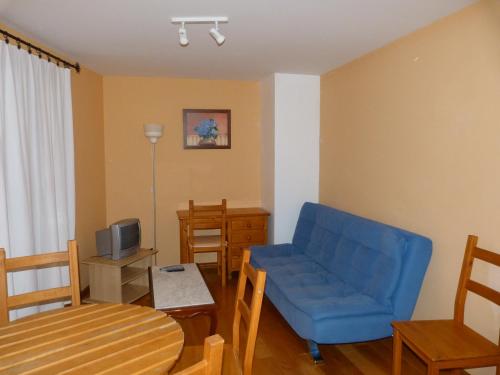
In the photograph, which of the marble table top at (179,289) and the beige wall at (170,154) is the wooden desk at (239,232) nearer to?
the beige wall at (170,154)

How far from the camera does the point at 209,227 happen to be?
4125mm

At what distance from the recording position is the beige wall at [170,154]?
4375 millimetres

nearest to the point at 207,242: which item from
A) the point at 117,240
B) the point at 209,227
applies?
the point at 209,227

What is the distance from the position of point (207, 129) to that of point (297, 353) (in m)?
2.83

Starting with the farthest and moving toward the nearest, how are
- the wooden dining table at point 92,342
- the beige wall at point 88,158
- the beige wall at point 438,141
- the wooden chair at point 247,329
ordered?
the beige wall at point 88,158, the beige wall at point 438,141, the wooden chair at point 247,329, the wooden dining table at point 92,342

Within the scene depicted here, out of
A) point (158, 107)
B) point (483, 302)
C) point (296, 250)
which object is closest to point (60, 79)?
point (158, 107)

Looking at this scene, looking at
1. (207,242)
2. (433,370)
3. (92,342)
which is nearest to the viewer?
(92,342)

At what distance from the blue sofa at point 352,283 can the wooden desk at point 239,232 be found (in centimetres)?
81

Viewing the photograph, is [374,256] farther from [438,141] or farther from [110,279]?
[110,279]

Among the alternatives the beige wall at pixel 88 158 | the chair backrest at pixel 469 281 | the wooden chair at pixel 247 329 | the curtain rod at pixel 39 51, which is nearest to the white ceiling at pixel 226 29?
the curtain rod at pixel 39 51

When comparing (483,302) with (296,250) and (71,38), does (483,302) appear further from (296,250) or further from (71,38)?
(71,38)

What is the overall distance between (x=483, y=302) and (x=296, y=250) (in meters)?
1.92

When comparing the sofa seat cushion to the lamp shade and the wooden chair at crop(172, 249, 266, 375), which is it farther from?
the lamp shade

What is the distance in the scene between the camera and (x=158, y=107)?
175 inches
